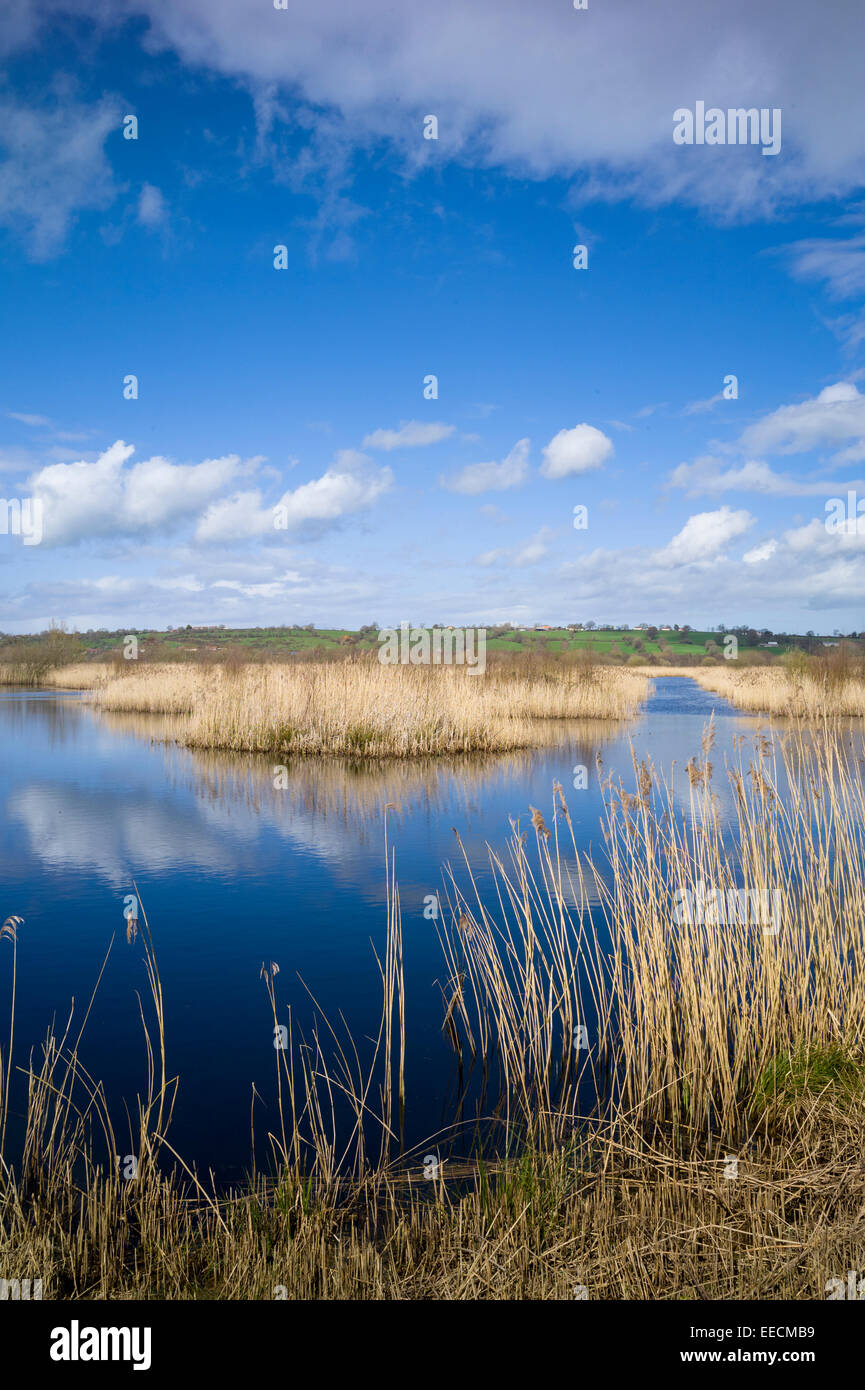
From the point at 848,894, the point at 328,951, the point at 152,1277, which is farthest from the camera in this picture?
the point at 328,951

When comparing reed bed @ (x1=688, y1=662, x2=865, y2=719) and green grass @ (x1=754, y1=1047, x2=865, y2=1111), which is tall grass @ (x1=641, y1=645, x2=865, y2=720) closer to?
reed bed @ (x1=688, y1=662, x2=865, y2=719)

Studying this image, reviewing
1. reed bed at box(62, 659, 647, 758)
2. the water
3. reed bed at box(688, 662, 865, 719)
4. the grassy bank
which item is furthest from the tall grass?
the grassy bank

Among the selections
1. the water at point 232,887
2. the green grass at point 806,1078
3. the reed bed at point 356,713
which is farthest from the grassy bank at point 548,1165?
the reed bed at point 356,713

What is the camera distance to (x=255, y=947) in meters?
5.91

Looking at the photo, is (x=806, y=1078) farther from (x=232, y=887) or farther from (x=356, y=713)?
(x=356, y=713)

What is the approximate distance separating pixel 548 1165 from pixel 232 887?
4.82 metres

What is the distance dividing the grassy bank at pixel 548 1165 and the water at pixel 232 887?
0.19 metres

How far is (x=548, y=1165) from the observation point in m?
3.09

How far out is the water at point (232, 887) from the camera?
4.18 meters

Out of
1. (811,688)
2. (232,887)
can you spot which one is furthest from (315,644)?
(232,887)

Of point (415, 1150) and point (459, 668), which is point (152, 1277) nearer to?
point (415, 1150)

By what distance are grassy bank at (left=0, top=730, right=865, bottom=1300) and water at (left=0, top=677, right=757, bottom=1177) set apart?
187mm
